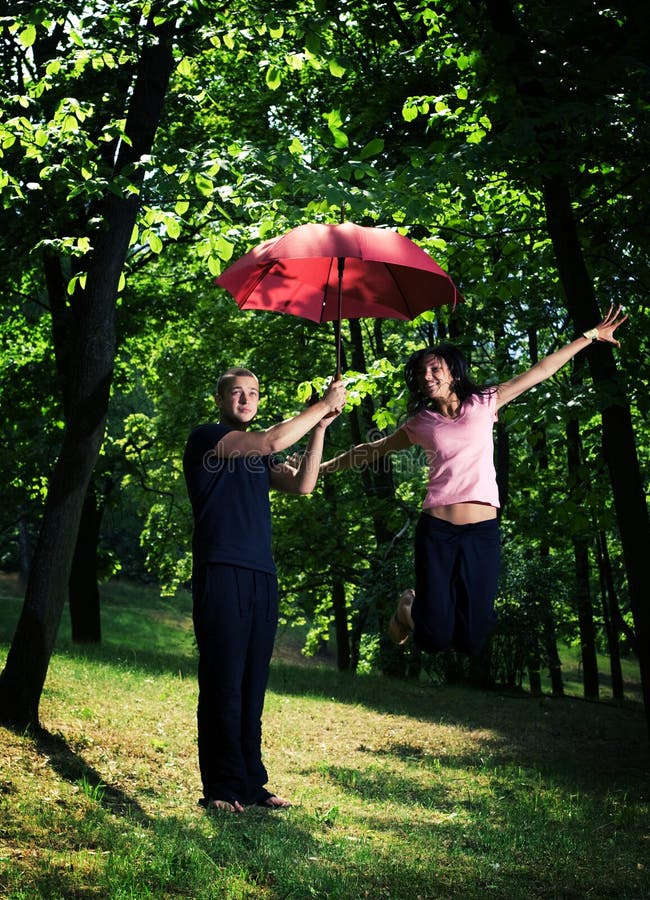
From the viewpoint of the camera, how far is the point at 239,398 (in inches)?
238

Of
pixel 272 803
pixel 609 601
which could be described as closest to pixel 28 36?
pixel 272 803

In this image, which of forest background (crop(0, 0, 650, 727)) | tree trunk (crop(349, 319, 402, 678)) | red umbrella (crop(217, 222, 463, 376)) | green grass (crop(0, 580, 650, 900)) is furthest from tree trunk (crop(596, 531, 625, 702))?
red umbrella (crop(217, 222, 463, 376))

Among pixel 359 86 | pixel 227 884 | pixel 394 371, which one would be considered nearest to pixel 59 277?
pixel 359 86

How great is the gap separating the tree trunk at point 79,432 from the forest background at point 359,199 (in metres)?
0.02

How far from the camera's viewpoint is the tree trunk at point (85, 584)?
18219mm

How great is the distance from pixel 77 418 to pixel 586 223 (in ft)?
17.6

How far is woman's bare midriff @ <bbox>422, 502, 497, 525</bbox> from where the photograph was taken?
5977 millimetres

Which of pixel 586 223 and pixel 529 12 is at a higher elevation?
pixel 529 12

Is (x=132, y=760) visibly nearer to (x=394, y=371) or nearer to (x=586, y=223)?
(x=394, y=371)

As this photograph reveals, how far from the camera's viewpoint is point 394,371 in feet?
35.9

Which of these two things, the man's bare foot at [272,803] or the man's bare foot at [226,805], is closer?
the man's bare foot at [226,805]

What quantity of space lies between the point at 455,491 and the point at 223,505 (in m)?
1.42

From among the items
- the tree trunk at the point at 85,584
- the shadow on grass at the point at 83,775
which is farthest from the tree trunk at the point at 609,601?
the shadow on grass at the point at 83,775

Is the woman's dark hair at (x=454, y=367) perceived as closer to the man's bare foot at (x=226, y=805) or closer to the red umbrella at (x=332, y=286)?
the red umbrella at (x=332, y=286)
